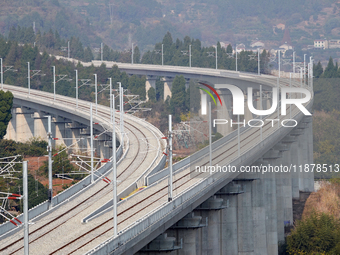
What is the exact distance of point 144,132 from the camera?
103062 mm

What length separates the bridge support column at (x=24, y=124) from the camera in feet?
420

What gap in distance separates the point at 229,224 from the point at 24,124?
63.3 m

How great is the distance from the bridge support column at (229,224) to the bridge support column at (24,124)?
199ft

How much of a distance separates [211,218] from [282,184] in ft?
122

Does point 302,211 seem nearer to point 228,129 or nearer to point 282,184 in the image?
point 282,184

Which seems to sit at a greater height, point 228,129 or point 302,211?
point 228,129

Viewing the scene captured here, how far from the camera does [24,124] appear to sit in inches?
5079

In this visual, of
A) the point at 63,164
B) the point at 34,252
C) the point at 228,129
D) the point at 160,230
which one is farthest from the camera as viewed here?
the point at 228,129

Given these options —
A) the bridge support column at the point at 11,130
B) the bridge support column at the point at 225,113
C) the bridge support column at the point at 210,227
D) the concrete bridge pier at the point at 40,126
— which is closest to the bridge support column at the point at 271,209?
the bridge support column at the point at 225,113

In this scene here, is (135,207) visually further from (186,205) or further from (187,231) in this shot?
(187,231)

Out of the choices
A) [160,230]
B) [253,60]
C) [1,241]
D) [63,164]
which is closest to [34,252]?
[1,241]

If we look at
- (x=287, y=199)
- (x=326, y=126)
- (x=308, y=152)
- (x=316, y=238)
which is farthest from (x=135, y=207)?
(x=326, y=126)

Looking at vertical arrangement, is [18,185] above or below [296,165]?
above

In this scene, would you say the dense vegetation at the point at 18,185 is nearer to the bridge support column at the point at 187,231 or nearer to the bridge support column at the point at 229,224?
the bridge support column at the point at 187,231
